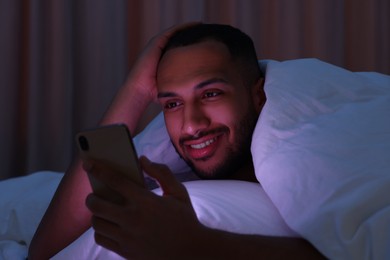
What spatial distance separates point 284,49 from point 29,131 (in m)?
1.24

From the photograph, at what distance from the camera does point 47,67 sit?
2080 mm

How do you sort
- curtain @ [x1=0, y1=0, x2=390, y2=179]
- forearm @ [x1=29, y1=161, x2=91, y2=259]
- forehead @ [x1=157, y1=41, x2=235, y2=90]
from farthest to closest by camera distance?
curtain @ [x1=0, y1=0, x2=390, y2=179]
forehead @ [x1=157, y1=41, x2=235, y2=90]
forearm @ [x1=29, y1=161, x2=91, y2=259]

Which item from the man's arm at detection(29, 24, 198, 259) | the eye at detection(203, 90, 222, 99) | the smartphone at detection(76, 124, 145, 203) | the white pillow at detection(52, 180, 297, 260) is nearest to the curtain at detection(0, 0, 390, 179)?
the man's arm at detection(29, 24, 198, 259)

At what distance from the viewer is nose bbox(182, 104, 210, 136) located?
3.98ft

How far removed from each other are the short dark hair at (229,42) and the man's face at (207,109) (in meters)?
0.03

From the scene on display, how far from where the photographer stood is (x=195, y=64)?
4.26 ft

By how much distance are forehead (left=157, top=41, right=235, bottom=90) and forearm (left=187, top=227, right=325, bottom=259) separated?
0.60 meters

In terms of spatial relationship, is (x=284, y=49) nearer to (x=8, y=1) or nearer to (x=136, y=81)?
(x=136, y=81)

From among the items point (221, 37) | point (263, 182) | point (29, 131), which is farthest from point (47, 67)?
point (263, 182)

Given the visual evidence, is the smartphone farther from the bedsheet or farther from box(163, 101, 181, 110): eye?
box(163, 101, 181, 110): eye

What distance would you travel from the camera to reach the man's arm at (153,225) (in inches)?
26.0

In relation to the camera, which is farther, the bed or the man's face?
the man's face

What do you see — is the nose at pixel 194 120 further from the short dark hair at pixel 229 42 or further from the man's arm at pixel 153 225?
the man's arm at pixel 153 225

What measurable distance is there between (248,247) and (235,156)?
21.4 inches
